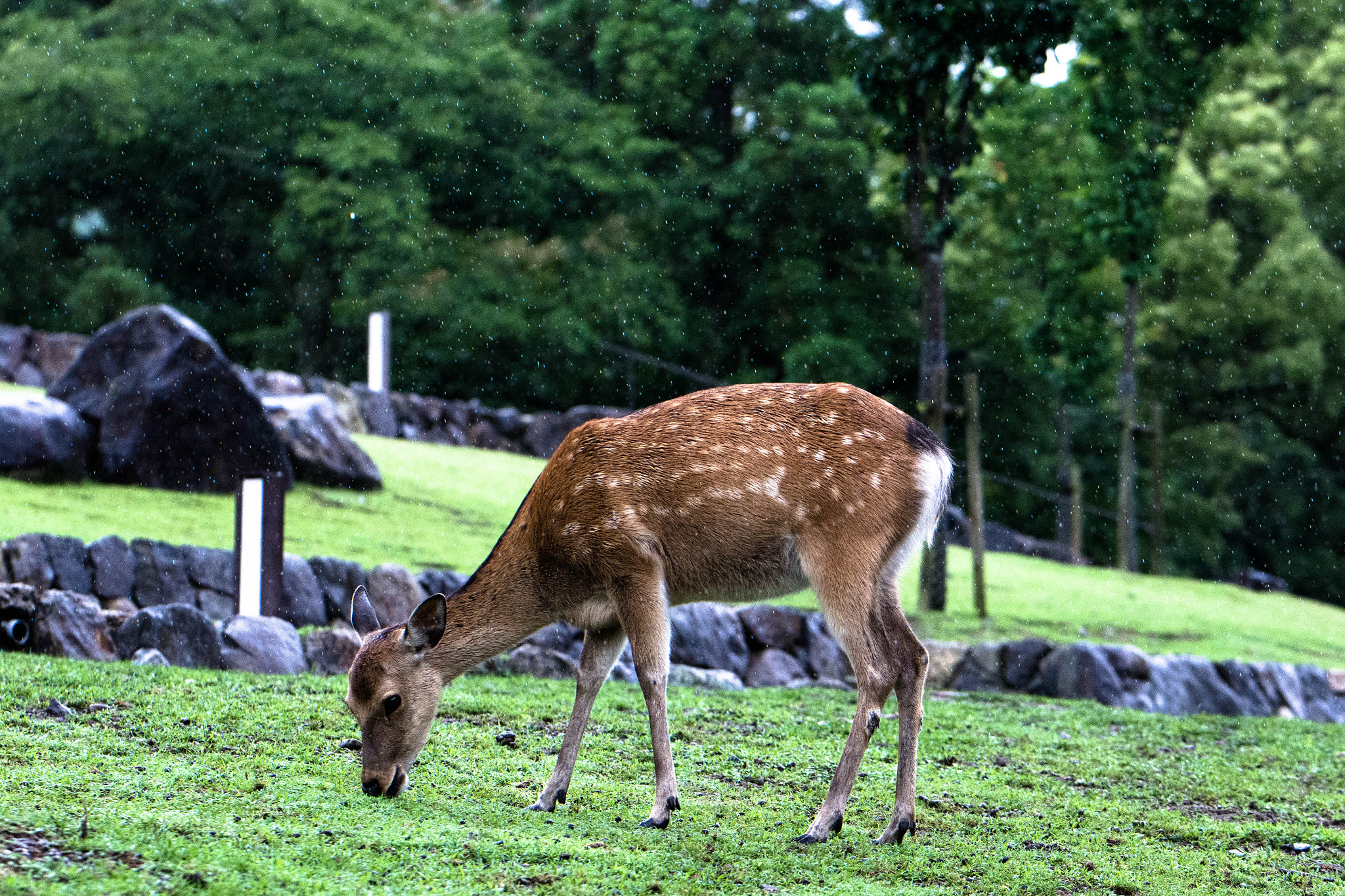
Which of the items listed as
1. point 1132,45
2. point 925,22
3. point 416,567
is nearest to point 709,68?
point 1132,45

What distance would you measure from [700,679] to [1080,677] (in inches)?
120

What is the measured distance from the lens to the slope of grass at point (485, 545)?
382 inches

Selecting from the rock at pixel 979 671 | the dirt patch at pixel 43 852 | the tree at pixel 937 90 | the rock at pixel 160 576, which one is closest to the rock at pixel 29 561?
the rock at pixel 160 576

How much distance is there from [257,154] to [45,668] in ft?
71.7

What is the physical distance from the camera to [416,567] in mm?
9539

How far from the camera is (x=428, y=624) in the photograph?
4688 millimetres

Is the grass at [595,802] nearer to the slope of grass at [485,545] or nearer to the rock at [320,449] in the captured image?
the slope of grass at [485,545]

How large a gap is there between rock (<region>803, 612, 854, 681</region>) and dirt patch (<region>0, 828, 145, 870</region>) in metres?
6.61

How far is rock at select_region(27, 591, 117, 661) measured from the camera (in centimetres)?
673

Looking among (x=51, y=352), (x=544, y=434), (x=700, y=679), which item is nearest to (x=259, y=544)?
(x=700, y=679)

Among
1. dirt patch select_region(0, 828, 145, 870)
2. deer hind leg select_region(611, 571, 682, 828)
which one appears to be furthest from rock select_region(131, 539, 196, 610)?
dirt patch select_region(0, 828, 145, 870)

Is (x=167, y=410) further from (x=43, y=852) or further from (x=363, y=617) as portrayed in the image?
(x=43, y=852)

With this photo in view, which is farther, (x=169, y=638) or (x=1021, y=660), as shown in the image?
(x=1021, y=660)

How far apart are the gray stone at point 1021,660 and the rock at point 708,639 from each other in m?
2.01
